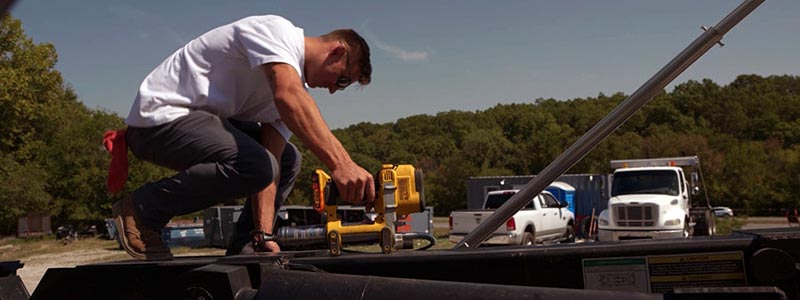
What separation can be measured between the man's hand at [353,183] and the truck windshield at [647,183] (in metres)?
18.7

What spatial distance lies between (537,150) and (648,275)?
5797 centimetres

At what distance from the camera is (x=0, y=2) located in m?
0.82

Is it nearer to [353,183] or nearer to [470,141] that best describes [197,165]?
[353,183]

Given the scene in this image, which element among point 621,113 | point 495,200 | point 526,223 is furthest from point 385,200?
point 495,200

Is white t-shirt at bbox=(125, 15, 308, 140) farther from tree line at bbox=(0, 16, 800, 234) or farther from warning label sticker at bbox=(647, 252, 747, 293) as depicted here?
tree line at bbox=(0, 16, 800, 234)

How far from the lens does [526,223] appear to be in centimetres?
2122

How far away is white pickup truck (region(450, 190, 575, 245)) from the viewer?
66.7ft

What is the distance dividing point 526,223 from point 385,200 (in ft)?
63.6

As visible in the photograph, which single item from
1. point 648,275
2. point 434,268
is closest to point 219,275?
point 434,268

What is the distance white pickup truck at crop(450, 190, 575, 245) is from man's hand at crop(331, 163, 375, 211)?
16.7 meters

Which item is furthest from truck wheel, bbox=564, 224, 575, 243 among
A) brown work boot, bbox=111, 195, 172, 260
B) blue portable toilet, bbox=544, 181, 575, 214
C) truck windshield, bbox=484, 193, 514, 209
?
brown work boot, bbox=111, 195, 172, 260

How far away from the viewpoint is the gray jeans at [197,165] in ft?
7.14

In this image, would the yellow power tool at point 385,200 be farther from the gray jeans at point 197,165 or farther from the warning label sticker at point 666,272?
the warning label sticker at point 666,272

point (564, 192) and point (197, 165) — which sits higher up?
point (197, 165)
